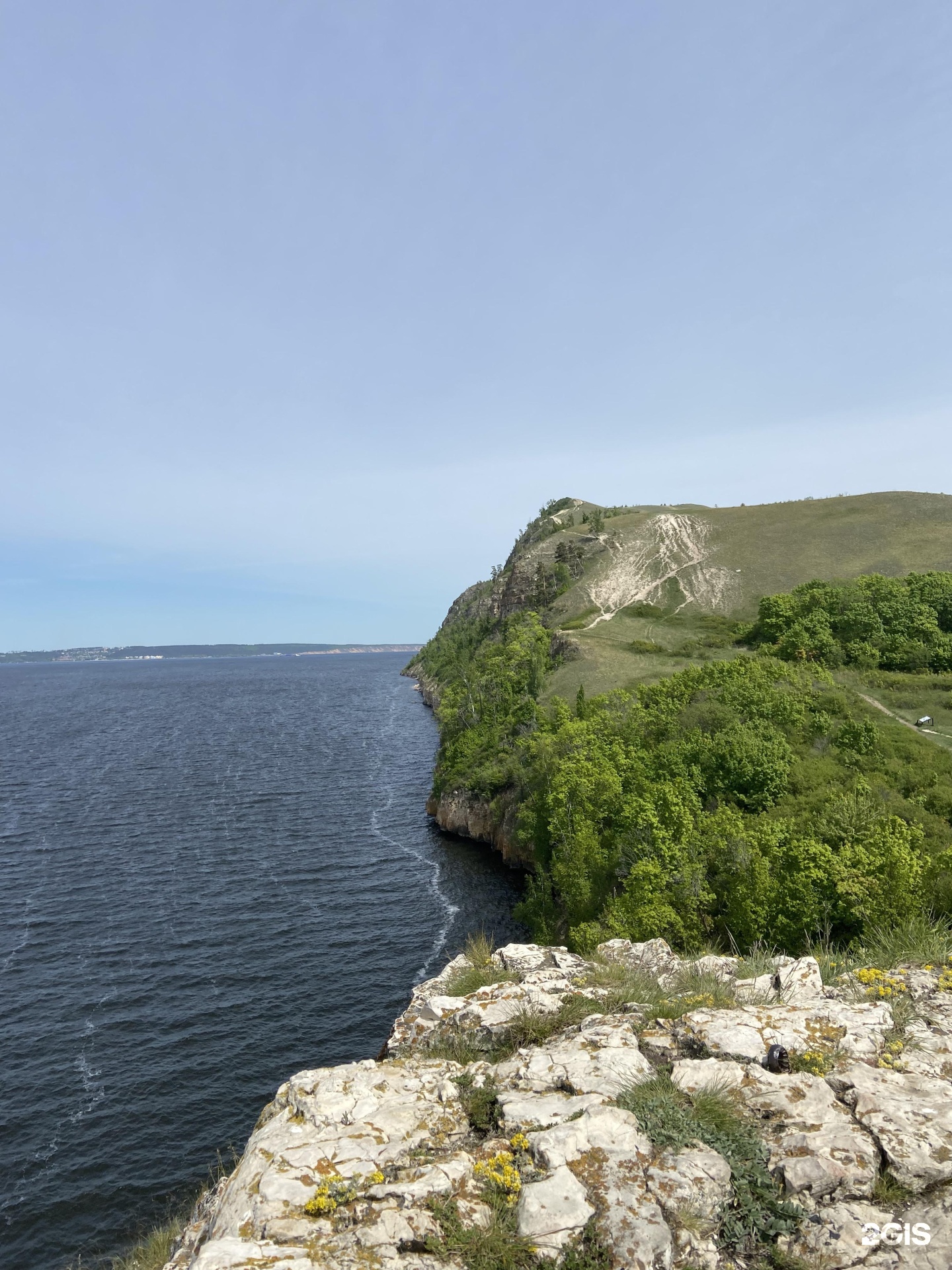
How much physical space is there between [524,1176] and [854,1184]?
418 centimetres

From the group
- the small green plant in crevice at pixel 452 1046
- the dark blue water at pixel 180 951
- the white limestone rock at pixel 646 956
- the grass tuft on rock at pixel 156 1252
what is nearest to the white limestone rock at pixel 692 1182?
the small green plant in crevice at pixel 452 1046

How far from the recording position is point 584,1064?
11.2 meters

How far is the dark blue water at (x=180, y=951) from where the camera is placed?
76.4ft

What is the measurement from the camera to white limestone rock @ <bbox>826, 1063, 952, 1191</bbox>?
851 centimetres

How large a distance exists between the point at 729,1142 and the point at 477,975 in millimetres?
7582

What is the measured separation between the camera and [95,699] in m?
171

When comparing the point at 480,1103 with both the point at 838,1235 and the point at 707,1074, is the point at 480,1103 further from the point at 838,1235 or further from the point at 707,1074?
the point at 838,1235

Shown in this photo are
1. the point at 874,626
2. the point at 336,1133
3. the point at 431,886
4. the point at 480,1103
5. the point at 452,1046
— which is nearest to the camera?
the point at 336,1133

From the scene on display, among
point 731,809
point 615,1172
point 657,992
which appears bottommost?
point 731,809

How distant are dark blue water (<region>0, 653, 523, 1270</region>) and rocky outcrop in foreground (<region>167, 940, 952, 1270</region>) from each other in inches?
645

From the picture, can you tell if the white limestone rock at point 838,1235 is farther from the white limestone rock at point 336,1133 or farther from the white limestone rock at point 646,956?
the white limestone rock at point 646,956

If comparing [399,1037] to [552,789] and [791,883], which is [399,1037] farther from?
[552,789]

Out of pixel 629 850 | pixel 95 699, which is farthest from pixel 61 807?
pixel 95 699

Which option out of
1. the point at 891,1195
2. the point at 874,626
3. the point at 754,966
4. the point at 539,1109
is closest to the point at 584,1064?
the point at 539,1109
